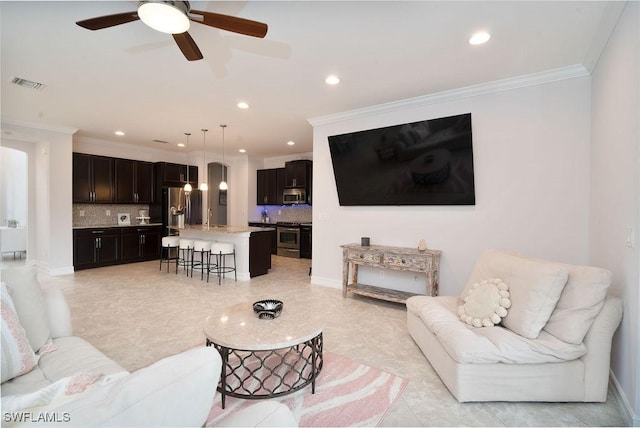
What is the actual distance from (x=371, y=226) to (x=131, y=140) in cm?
568

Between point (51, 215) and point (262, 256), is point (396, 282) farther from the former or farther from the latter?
point (51, 215)

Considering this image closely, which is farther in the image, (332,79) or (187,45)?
(332,79)

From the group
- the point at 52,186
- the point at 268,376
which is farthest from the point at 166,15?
the point at 52,186

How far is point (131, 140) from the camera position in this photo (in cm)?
662

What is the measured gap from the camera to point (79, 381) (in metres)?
1.25

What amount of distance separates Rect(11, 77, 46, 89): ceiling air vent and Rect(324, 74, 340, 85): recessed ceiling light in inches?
136

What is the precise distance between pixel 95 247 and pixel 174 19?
605cm

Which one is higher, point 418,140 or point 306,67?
point 306,67

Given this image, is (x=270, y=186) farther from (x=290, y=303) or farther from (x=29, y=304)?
(x=29, y=304)

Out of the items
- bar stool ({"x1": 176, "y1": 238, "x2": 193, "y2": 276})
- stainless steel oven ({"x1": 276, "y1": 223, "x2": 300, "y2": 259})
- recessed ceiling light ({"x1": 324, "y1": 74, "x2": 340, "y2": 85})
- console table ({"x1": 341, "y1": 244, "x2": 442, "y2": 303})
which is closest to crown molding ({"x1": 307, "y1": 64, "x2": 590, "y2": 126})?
recessed ceiling light ({"x1": 324, "y1": 74, "x2": 340, "y2": 85})

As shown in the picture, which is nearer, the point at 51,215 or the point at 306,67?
the point at 306,67

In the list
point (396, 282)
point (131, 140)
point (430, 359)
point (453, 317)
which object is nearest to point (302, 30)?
point (453, 317)

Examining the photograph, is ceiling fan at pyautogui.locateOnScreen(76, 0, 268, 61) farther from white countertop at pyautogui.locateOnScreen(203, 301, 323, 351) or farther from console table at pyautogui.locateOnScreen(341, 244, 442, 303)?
console table at pyautogui.locateOnScreen(341, 244, 442, 303)

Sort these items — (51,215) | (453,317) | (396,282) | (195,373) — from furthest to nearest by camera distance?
(51,215) → (396,282) → (453,317) → (195,373)
